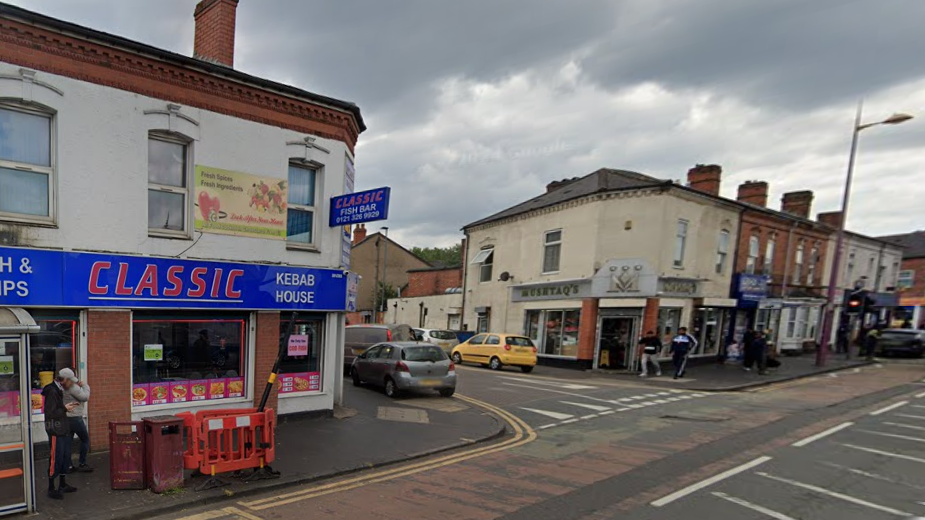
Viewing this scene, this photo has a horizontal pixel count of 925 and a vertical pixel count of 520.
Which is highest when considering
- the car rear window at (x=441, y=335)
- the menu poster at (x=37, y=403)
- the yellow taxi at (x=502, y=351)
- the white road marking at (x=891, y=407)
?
the menu poster at (x=37, y=403)

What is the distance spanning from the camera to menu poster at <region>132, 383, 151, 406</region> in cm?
781

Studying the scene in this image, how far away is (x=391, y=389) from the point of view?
12680mm

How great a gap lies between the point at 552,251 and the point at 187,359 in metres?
17.3

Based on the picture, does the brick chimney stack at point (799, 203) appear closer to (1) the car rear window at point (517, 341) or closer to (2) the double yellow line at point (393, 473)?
(1) the car rear window at point (517, 341)

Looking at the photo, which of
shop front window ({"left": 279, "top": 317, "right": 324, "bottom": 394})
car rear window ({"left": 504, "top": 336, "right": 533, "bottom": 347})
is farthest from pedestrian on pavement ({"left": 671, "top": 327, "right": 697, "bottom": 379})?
shop front window ({"left": 279, "top": 317, "right": 324, "bottom": 394})

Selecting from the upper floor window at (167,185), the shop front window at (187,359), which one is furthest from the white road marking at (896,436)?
the upper floor window at (167,185)

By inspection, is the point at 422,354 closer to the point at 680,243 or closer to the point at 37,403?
the point at 37,403

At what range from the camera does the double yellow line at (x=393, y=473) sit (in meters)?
5.81

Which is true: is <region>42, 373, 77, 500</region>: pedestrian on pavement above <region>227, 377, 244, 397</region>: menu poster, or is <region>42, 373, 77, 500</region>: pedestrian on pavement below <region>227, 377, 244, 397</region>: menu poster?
above

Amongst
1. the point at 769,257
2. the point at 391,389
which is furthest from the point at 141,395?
the point at 769,257

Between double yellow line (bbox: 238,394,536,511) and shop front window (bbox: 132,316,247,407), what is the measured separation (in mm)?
3619

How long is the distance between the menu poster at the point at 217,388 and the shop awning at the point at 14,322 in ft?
12.2

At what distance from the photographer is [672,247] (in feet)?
61.7

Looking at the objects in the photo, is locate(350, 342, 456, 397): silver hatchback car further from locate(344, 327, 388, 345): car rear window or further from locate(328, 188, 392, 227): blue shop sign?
locate(328, 188, 392, 227): blue shop sign
